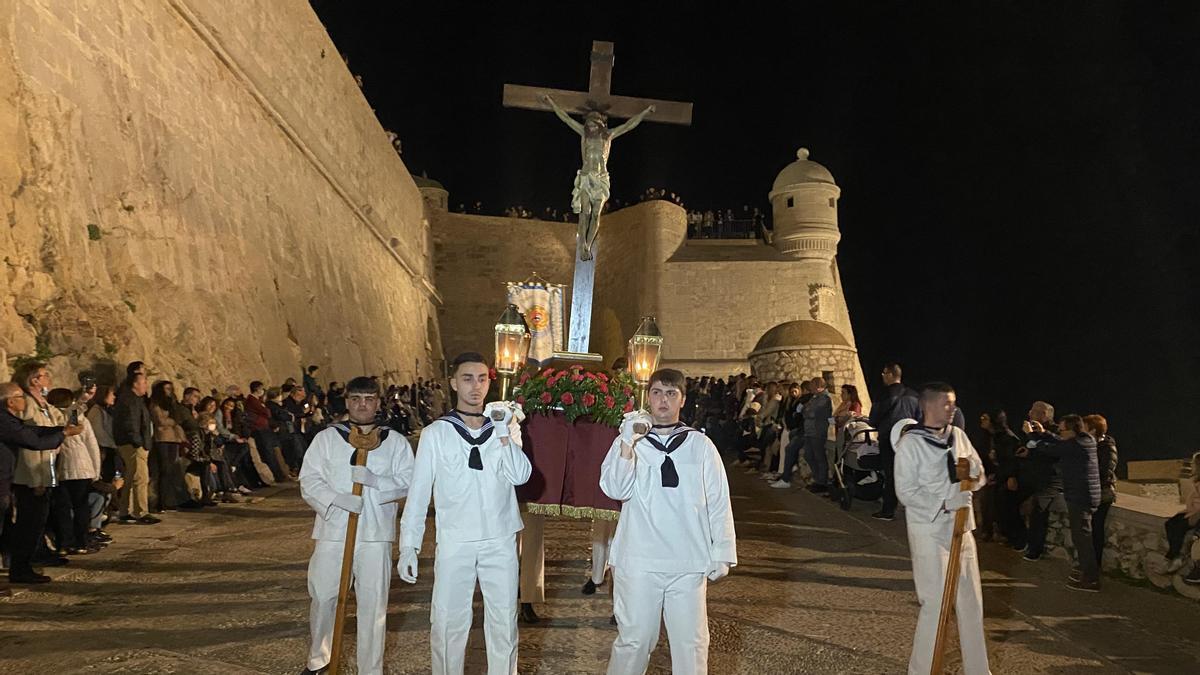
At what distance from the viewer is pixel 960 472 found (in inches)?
146

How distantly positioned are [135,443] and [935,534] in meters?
7.23

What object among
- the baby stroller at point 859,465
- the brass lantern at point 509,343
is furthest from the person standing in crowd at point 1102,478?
the brass lantern at point 509,343

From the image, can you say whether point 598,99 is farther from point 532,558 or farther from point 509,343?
point 532,558

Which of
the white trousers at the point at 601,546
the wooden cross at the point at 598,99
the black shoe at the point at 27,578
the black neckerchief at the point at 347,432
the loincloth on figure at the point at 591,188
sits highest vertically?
the wooden cross at the point at 598,99

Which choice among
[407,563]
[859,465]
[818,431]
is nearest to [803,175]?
[818,431]

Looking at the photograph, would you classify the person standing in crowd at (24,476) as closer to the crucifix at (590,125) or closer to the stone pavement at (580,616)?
the stone pavement at (580,616)

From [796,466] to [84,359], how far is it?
372 inches

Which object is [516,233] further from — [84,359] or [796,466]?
[84,359]

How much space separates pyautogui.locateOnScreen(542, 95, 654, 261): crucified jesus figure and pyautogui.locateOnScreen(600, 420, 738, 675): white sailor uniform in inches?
175

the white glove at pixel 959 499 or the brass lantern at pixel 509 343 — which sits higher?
the brass lantern at pixel 509 343

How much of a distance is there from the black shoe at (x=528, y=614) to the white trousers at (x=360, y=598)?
1.38 metres

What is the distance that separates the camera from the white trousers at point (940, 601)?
11.8 feet

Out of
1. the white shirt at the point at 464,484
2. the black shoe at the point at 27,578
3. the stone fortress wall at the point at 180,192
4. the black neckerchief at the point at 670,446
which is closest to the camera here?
the black neckerchief at the point at 670,446

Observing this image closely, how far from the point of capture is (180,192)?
38.3 ft
